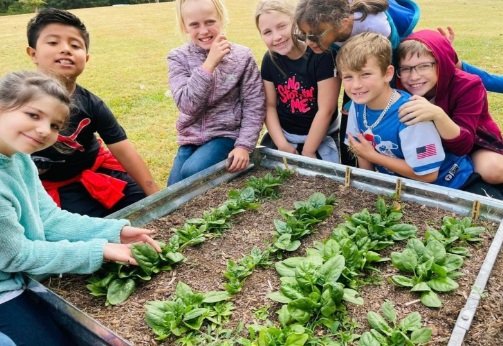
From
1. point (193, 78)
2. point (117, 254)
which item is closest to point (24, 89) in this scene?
point (117, 254)

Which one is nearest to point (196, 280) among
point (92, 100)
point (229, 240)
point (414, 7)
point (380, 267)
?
point (229, 240)

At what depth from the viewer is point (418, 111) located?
8.22 feet

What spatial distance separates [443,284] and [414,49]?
1.37m

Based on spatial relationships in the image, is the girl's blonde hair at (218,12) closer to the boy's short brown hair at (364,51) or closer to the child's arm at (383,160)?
the boy's short brown hair at (364,51)

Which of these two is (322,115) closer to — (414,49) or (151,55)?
(414,49)

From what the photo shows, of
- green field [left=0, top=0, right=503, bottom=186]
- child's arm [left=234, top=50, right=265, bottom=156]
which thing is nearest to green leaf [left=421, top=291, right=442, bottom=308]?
child's arm [left=234, top=50, right=265, bottom=156]

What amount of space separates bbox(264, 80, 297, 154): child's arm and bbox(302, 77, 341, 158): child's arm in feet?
0.42

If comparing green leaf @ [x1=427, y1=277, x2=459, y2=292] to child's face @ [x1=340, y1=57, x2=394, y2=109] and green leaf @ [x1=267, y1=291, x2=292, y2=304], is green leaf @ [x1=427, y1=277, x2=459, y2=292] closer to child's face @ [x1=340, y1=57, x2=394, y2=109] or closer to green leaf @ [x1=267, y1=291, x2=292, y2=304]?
green leaf @ [x1=267, y1=291, x2=292, y2=304]

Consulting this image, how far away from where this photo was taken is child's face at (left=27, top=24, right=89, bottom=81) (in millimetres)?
2688

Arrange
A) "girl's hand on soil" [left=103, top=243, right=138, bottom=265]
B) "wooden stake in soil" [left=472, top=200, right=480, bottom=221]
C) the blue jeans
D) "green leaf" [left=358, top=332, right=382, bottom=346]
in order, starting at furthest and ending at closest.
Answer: the blue jeans < "wooden stake in soil" [left=472, top=200, right=480, bottom=221] < "girl's hand on soil" [left=103, top=243, right=138, bottom=265] < "green leaf" [left=358, top=332, right=382, bottom=346]

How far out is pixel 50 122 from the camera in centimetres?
198

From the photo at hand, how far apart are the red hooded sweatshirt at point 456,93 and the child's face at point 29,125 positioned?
6.44 ft

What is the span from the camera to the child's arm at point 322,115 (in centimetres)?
311

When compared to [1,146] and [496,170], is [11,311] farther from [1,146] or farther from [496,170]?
[496,170]
